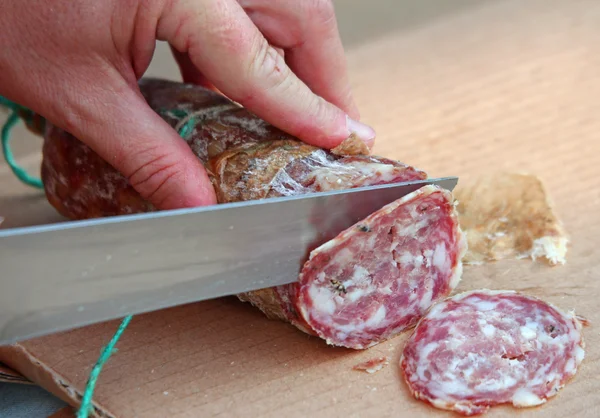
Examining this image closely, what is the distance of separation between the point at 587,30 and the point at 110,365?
250 centimetres

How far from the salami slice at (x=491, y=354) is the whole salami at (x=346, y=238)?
0.28 ft

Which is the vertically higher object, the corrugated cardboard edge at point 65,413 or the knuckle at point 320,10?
the knuckle at point 320,10

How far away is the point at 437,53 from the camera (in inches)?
122

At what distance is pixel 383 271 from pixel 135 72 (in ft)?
2.21

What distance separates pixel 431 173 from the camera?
223 centimetres

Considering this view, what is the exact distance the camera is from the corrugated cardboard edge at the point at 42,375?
141cm

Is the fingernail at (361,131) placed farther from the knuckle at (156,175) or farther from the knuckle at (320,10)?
the knuckle at (156,175)

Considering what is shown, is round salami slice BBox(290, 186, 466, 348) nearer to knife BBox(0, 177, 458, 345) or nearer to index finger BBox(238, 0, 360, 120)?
knife BBox(0, 177, 458, 345)

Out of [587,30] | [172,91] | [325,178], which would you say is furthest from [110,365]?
[587,30]

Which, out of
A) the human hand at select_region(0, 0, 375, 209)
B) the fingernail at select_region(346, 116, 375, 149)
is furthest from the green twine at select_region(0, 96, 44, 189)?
the fingernail at select_region(346, 116, 375, 149)

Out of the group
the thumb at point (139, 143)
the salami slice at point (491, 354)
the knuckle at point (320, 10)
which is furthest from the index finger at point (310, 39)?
the salami slice at point (491, 354)

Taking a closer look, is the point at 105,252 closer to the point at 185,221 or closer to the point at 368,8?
the point at 185,221

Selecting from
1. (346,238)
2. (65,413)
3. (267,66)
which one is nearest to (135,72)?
(267,66)

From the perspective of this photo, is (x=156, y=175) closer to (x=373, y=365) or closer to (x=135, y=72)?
(x=135, y=72)
